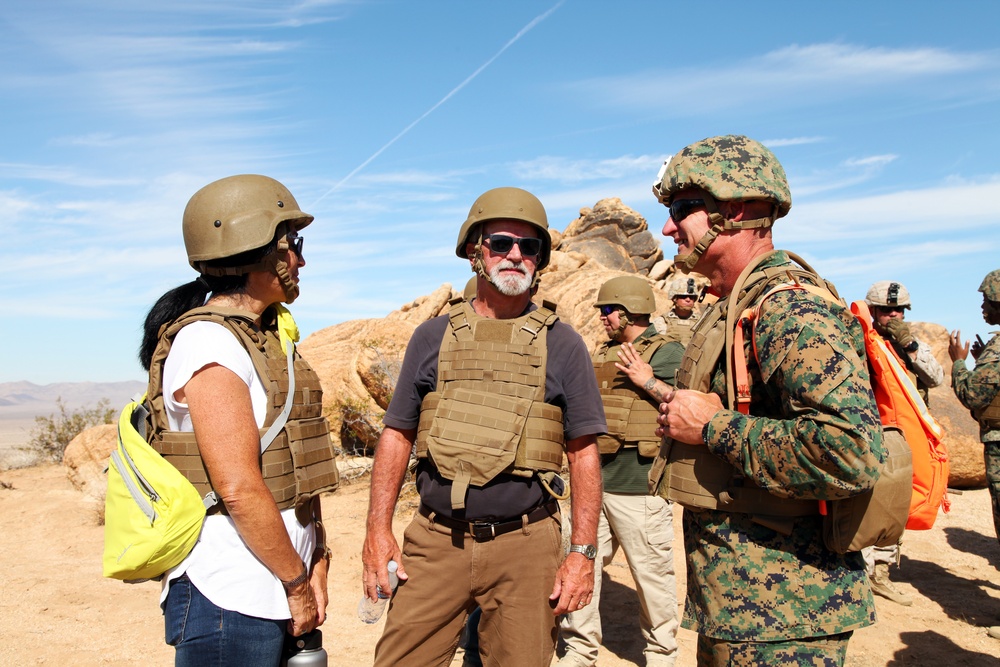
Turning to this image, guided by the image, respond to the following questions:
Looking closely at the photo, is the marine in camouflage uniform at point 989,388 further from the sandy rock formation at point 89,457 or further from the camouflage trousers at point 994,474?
the sandy rock formation at point 89,457

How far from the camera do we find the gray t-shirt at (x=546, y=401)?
3125mm

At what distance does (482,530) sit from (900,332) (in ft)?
18.1

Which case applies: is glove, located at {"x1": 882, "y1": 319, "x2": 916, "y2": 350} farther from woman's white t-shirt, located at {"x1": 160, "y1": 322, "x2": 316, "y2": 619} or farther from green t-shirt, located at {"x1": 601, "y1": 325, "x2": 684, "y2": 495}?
woman's white t-shirt, located at {"x1": 160, "y1": 322, "x2": 316, "y2": 619}

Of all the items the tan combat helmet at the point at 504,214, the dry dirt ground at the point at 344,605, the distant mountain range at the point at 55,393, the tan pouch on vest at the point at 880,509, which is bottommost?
the distant mountain range at the point at 55,393

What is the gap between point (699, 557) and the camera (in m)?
2.49

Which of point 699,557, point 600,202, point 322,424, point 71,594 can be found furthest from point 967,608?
point 600,202

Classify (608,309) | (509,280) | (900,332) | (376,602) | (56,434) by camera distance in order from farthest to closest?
(56,434)
(900,332)
(608,309)
(509,280)
(376,602)

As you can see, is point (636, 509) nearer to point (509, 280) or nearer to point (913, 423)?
point (509, 280)

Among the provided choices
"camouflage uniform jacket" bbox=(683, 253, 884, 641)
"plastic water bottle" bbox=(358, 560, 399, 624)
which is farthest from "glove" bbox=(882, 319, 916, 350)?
"plastic water bottle" bbox=(358, 560, 399, 624)

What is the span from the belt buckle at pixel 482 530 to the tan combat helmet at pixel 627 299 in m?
3.19

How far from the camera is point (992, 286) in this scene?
20.7 feet

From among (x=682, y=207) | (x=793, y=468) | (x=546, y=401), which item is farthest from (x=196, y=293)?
(x=793, y=468)

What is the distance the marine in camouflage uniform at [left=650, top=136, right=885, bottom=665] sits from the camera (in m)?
2.09

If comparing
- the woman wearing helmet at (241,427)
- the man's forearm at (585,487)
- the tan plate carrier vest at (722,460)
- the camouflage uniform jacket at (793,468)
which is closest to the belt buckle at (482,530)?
the man's forearm at (585,487)
